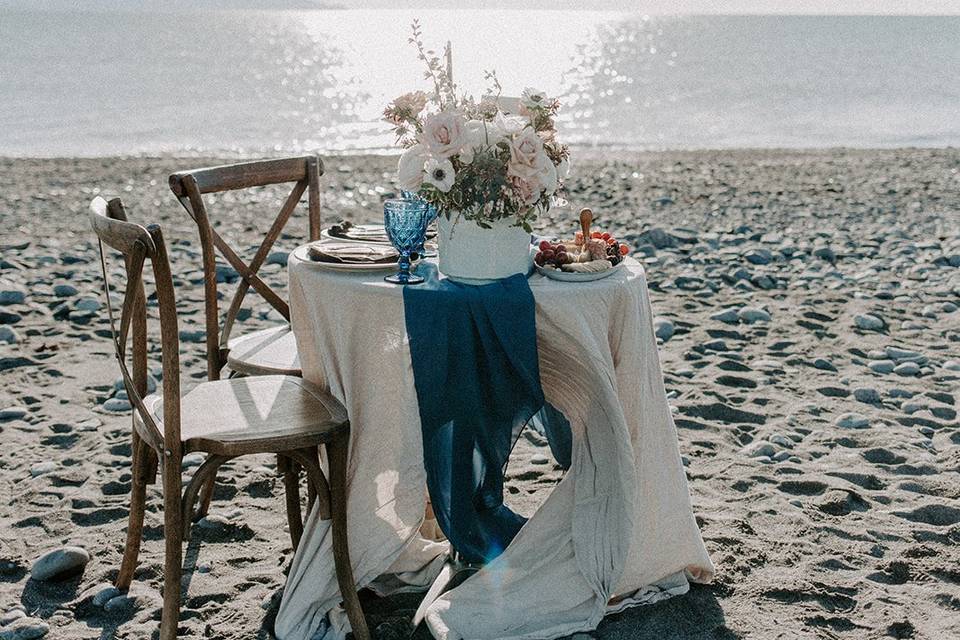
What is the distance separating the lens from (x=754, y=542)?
3.46m

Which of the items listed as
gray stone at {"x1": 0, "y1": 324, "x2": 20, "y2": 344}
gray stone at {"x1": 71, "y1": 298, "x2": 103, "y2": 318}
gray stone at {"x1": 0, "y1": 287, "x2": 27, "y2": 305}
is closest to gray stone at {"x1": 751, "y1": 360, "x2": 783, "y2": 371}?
gray stone at {"x1": 71, "y1": 298, "x2": 103, "y2": 318}

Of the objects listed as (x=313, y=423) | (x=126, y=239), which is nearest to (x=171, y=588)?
(x=313, y=423)

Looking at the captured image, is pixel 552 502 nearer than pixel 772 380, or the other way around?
pixel 552 502

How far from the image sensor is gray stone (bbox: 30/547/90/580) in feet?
10.6

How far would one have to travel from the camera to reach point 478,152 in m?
2.70

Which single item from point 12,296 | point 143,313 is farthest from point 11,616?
point 12,296

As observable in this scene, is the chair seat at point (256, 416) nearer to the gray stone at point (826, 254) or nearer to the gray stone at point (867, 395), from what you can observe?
the gray stone at point (867, 395)

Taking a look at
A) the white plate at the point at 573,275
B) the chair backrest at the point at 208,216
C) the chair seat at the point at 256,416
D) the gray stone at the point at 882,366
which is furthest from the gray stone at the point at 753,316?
the chair seat at the point at 256,416

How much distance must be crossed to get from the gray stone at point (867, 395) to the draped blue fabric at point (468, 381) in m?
2.52

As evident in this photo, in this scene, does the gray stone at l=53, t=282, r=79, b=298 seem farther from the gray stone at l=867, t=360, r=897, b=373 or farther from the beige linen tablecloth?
the gray stone at l=867, t=360, r=897, b=373

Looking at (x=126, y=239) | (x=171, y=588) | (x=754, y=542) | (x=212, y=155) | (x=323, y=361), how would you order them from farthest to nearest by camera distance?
(x=212, y=155)
(x=754, y=542)
(x=323, y=361)
(x=171, y=588)
(x=126, y=239)

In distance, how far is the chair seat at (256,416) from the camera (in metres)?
2.76

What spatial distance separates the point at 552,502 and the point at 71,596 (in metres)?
1.59

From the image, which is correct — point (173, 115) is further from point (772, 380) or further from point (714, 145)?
point (772, 380)
